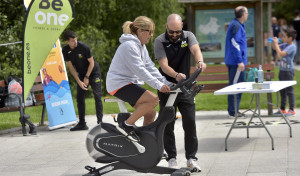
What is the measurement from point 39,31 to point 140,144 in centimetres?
443

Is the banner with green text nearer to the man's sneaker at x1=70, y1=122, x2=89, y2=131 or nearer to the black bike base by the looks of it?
the man's sneaker at x1=70, y1=122, x2=89, y2=131

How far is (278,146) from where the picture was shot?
8641mm

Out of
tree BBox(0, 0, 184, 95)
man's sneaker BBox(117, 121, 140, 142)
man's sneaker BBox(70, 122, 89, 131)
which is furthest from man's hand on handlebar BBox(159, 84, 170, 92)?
tree BBox(0, 0, 184, 95)

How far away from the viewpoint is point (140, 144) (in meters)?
6.84

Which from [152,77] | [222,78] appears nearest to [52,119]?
[222,78]

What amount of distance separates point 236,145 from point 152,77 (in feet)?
8.70

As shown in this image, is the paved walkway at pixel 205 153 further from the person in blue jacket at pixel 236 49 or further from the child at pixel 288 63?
the person in blue jacket at pixel 236 49

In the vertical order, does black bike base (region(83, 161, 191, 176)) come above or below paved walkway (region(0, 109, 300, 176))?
above

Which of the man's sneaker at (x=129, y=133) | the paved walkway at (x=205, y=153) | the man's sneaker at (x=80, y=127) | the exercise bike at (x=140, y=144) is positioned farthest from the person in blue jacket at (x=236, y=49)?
the man's sneaker at (x=129, y=133)

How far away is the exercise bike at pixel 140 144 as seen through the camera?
677 centimetres

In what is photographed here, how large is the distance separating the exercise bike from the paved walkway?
436mm

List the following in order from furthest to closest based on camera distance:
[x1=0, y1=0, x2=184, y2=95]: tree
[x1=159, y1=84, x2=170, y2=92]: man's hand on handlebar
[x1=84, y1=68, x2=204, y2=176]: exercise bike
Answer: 1. [x1=0, y1=0, x2=184, y2=95]: tree
2. [x1=84, y1=68, x2=204, y2=176]: exercise bike
3. [x1=159, y1=84, x2=170, y2=92]: man's hand on handlebar

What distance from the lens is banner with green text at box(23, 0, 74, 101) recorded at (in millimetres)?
10500

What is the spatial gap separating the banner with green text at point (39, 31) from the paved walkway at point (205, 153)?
1.08m
